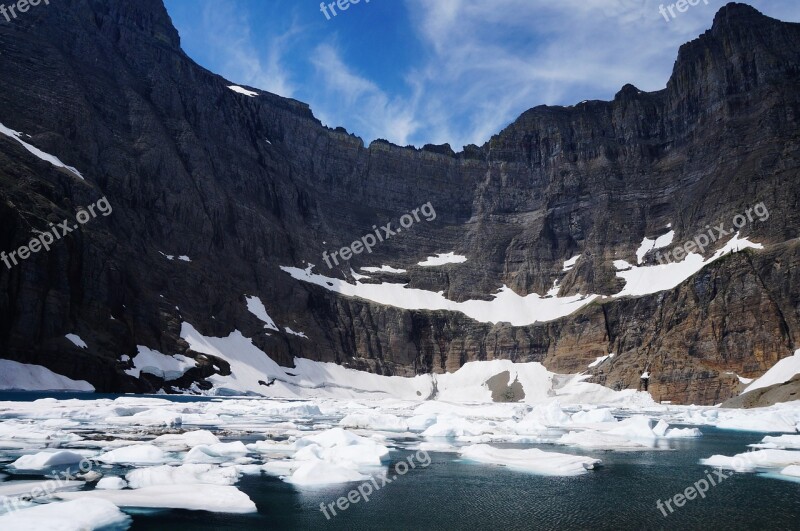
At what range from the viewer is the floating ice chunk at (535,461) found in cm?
→ 2720

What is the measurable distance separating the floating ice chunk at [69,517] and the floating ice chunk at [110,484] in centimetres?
375

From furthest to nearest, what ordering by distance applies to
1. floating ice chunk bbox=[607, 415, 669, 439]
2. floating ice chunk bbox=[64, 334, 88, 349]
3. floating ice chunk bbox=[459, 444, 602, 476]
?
floating ice chunk bbox=[64, 334, 88, 349], floating ice chunk bbox=[607, 415, 669, 439], floating ice chunk bbox=[459, 444, 602, 476]

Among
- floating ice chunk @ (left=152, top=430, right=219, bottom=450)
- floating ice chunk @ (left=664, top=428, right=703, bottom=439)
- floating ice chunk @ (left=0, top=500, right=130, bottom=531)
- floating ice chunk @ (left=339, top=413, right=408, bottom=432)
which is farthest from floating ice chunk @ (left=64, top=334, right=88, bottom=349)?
floating ice chunk @ (left=664, top=428, right=703, bottom=439)

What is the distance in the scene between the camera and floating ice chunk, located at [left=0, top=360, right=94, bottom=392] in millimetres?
72125

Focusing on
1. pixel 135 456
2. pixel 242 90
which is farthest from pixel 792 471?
pixel 242 90

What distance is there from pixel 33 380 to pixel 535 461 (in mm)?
71189

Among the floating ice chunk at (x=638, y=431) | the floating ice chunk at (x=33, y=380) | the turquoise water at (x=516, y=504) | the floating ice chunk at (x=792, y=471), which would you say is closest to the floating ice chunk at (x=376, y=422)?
the floating ice chunk at (x=638, y=431)

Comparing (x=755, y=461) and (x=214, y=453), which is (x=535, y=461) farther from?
(x=214, y=453)

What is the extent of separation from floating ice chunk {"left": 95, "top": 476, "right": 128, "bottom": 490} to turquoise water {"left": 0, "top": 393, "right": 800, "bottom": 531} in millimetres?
3260

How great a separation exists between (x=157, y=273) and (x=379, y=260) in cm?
7096

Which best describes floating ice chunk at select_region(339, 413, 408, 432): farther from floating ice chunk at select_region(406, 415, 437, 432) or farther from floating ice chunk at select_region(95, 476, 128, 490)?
floating ice chunk at select_region(95, 476, 128, 490)

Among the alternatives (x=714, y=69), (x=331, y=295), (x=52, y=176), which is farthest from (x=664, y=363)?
(x=52, y=176)

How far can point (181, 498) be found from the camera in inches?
733

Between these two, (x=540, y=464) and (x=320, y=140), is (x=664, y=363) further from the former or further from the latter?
(x=320, y=140)
